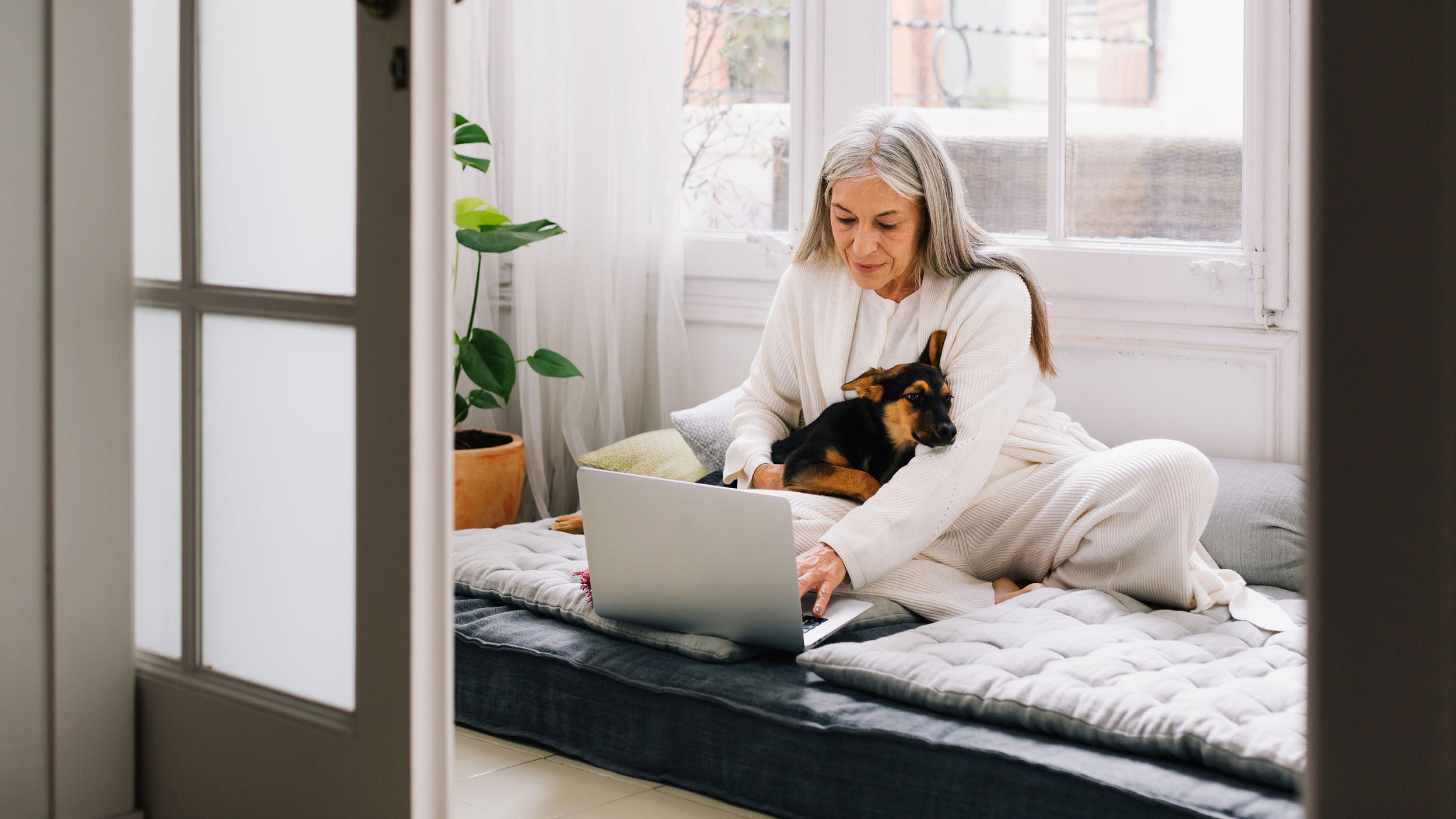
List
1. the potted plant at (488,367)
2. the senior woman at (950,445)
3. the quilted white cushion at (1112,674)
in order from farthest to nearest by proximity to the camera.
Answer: the potted plant at (488,367), the senior woman at (950,445), the quilted white cushion at (1112,674)

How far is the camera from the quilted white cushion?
1504mm

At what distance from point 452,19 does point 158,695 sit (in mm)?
919

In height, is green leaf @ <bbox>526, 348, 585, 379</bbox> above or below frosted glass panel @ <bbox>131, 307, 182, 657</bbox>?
above

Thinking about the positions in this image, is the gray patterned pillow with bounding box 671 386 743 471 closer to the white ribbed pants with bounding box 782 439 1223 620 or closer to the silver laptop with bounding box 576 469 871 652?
the white ribbed pants with bounding box 782 439 1223 620

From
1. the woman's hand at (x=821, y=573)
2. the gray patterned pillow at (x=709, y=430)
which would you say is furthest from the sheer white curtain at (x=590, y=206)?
the woman's hand at (x=821, y=573)

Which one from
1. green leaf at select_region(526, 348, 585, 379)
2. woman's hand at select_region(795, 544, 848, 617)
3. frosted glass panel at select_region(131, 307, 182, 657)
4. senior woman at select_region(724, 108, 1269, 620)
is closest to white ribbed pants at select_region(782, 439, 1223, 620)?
senior woman at select_region(724, 108, 1269, 620)

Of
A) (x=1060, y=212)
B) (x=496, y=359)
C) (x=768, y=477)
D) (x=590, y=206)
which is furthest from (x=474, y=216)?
(x=1060, y=212)

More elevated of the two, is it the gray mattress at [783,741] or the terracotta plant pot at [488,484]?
the terracotta plant pot at [488,484]

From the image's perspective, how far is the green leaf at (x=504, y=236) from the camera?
2867mm

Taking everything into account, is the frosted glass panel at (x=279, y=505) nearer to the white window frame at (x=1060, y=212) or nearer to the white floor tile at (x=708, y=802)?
the white floor tile at (x=708, y=802)

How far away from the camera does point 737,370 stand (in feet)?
11.0

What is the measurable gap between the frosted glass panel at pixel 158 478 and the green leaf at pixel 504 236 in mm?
1297

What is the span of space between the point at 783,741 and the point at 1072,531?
719 millimetres

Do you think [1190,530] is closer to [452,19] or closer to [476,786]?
[476,786]
